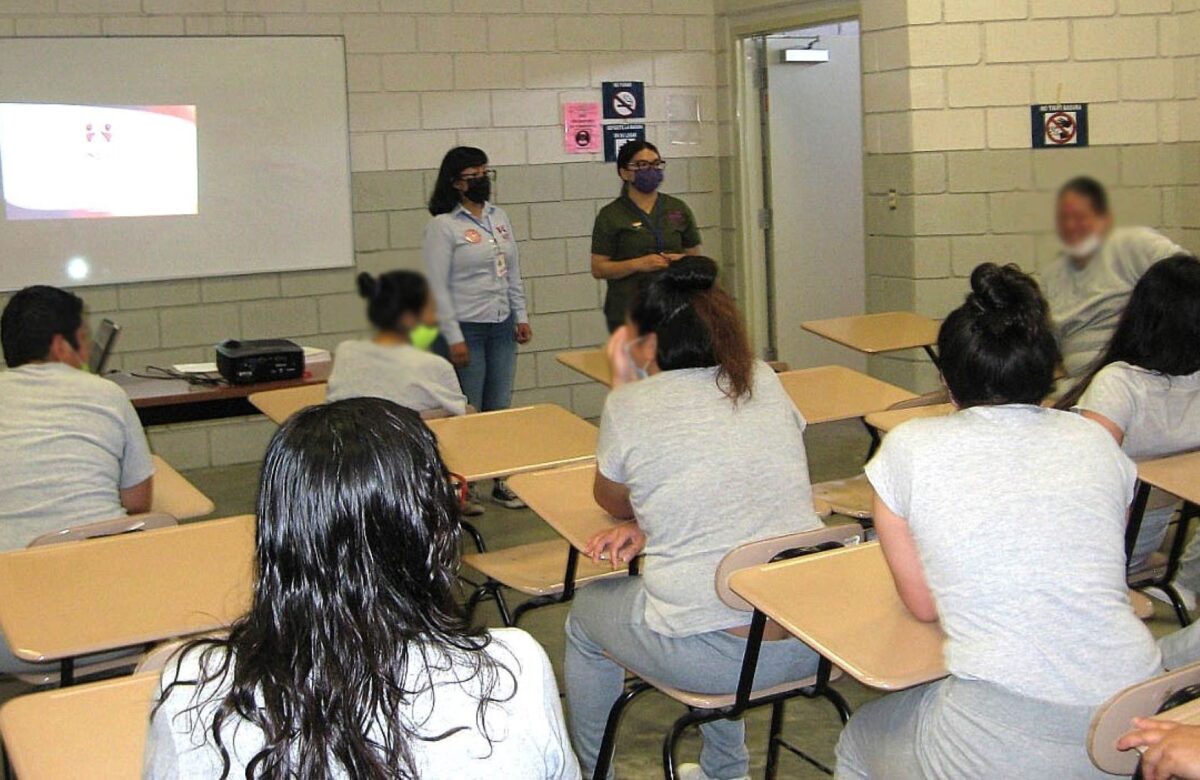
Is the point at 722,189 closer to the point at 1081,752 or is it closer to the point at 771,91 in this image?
the point at 771,91

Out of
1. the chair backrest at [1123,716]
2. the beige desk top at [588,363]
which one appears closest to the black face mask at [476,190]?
the beige desk top at [588,363]

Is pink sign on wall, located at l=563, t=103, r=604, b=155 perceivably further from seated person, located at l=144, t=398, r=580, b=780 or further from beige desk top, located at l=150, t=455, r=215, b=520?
seated person, located at l=144, t=398, r=580, b=780

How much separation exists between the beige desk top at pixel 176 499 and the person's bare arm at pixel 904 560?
1.72 meters

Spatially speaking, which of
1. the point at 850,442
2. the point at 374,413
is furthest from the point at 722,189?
the point at 374,413

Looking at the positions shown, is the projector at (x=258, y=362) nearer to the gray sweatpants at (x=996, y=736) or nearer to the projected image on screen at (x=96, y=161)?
the projected image on screen at (x=96, y=161)

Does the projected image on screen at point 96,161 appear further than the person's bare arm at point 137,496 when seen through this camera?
Yes

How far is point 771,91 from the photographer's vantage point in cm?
716

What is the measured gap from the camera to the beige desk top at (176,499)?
3182 mm

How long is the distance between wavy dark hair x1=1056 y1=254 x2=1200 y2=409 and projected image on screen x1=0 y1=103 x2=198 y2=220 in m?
4.34

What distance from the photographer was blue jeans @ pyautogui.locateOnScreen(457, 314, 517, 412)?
514 cm

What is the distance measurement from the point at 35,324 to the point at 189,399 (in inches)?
48.0

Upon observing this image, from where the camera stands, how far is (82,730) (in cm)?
185

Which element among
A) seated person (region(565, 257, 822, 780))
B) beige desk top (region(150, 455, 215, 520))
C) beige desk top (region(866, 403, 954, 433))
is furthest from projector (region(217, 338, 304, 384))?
seated person (region(565, 257, 822, 780))

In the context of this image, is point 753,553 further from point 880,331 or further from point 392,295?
point 880,331
